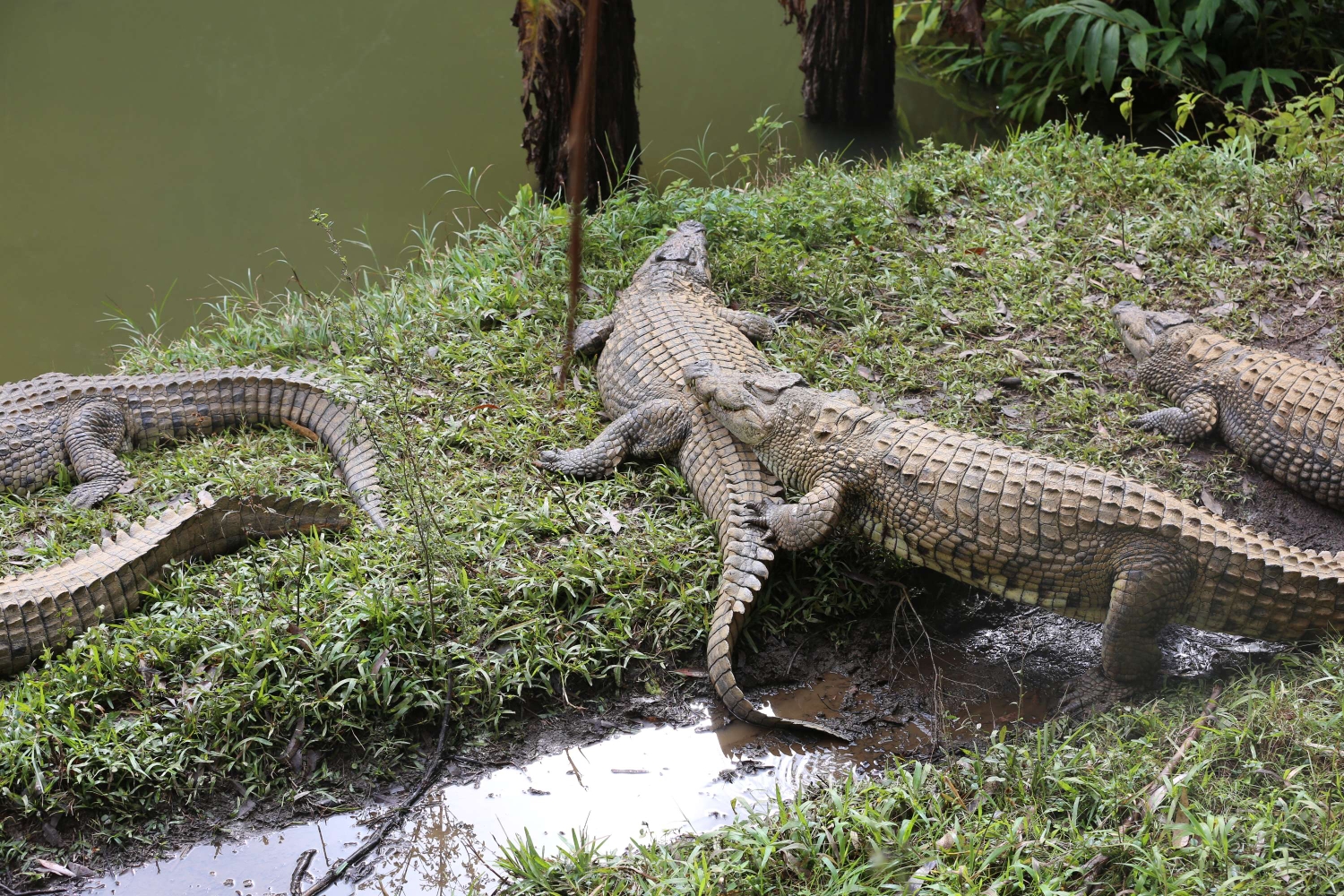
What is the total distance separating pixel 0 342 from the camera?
23.5 feet

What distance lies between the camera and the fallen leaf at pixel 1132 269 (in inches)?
219

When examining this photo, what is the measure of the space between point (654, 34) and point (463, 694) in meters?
9.02

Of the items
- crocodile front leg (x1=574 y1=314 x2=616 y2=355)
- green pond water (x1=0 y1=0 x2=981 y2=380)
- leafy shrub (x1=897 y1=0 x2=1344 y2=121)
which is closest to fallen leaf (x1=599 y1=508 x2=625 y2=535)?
crocodile front leg (x1=574 y1=314 x2=616 y2=355)

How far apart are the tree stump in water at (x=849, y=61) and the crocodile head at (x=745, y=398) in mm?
5665

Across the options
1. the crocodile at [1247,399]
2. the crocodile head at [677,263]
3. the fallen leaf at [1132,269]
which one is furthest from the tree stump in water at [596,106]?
the crocodile at [1247,399]

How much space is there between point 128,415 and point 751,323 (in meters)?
3.47

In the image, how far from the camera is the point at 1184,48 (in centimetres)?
834

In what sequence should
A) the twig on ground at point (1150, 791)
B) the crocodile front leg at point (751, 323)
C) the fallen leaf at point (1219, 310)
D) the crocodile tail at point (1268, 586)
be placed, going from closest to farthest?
the twig on ground at point (1150, 791), the crocodile tail at point (1268, 586), the fallen leaf at point (1219, 310), the crocodile front leg at point (751, 323)

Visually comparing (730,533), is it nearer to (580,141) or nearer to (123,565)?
(123,565)

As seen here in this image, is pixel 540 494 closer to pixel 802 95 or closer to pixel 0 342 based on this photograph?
pixel 0 342

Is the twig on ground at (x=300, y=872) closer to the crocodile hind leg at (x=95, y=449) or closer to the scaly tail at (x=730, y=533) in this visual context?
the scaly tail at (x=730, y=533)

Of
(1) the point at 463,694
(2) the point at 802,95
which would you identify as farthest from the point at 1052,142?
(1) the point at 463,694

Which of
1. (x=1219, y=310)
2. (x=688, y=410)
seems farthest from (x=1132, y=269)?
(x=688, y=410)

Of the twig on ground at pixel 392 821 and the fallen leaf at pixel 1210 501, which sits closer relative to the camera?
the twig on ground at pixel 392 821
